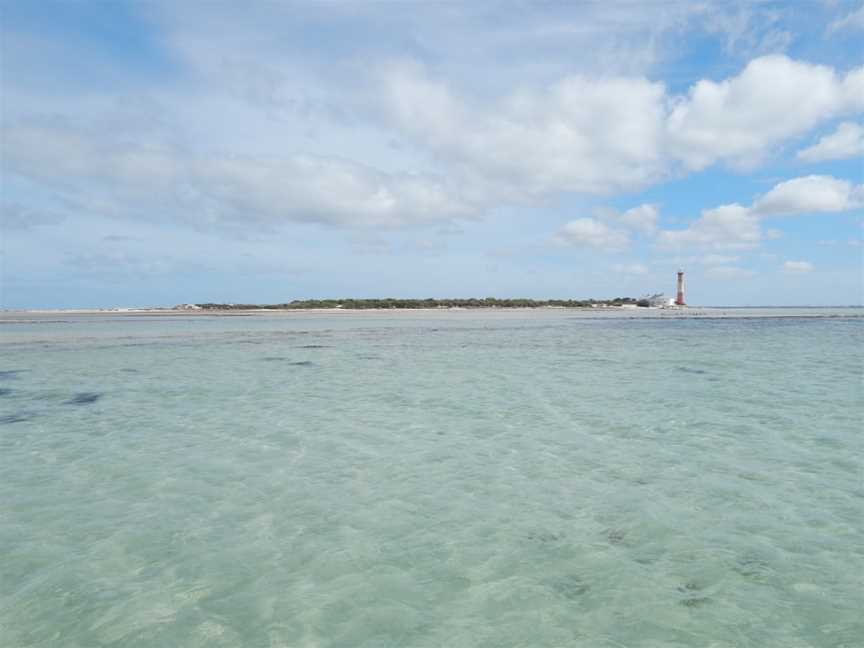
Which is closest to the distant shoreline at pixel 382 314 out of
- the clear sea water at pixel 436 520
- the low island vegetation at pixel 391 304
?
the low island vegetation at pixel 391 304

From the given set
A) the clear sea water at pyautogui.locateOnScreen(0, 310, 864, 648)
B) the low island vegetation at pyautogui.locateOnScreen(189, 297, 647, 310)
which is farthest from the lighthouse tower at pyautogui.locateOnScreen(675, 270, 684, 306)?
the clear sea water at pyautogui.locateOnScreen(0, 310, 864, 648)

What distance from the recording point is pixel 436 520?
5.82 m

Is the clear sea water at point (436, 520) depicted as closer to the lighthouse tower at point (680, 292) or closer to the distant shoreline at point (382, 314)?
the distant shoreline at point (382, 314)

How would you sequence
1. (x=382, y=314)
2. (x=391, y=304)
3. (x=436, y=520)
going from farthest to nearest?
(x=391, y=304), (x=382, y=314), (x=436, y=520)

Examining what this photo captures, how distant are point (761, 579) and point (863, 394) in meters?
11.0

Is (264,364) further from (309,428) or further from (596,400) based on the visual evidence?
(596,400)

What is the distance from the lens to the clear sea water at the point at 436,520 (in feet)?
13.2

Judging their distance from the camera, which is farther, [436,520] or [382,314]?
[382,314]

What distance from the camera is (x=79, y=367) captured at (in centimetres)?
1966

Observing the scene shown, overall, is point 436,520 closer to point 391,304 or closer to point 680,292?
point 391,304

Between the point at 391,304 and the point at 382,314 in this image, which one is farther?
the point at 391,304

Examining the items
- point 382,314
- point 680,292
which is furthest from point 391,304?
point 680,292

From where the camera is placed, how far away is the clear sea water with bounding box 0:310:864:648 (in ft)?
13.2

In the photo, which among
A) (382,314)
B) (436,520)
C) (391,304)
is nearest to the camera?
(436,520)
